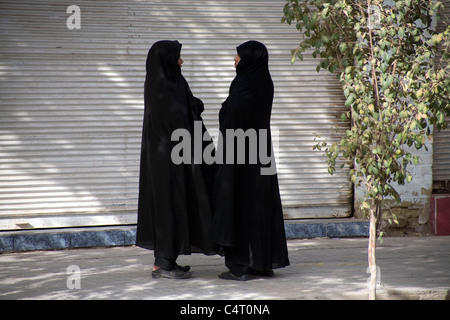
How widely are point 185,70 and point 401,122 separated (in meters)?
3.51

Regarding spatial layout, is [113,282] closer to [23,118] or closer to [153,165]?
[153,165]

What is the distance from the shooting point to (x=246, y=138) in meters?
6.08

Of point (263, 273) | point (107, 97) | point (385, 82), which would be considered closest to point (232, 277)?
point (263, 273)

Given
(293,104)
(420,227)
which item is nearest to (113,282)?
(293,104)

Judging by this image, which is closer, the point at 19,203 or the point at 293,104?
the point at 19,203

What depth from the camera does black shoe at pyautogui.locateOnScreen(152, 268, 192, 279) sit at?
620 cm

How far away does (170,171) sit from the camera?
20.4 ft

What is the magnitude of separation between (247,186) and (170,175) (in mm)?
679

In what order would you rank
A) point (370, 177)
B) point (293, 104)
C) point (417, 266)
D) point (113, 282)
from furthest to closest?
point (293, 104)
point (417, 266)
point (113, 282)
point (370, 177)

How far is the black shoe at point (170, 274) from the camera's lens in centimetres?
620

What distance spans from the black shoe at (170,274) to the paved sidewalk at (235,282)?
7 centimetres

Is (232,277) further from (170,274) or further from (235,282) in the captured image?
(170,274)

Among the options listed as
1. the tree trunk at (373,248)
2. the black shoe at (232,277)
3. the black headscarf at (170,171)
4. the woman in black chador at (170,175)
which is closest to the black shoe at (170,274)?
the woman in black chador at (170,175)

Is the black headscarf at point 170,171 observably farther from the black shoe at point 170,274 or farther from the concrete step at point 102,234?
the concrete step at point 102,234
